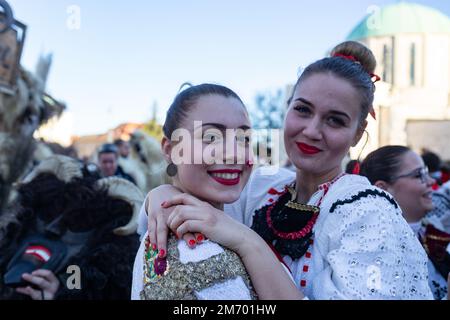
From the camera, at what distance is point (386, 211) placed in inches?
59.6

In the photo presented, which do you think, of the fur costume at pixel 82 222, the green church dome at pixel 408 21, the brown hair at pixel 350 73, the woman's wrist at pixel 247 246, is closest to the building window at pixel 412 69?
the green church dome at pixel 408 21

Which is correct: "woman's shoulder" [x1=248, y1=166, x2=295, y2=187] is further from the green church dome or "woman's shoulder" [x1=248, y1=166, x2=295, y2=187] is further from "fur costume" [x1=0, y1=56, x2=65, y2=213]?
the green church dome

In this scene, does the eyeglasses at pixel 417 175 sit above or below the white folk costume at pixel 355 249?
below

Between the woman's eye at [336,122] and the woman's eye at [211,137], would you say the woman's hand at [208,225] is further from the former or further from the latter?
the woman's eye at [336,122]

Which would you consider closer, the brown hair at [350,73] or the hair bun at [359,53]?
the brown hair at [350,73]

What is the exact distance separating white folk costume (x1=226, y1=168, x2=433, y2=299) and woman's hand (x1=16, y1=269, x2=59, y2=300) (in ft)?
4.11

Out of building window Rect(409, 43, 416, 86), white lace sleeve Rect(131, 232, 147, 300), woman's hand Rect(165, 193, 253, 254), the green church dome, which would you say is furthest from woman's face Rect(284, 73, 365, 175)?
building window Rect(409, 43, 416, 86)

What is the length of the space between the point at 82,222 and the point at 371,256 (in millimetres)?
1762

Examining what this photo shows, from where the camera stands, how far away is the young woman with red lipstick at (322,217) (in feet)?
4.66

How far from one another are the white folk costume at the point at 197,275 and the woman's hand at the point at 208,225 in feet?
0.09

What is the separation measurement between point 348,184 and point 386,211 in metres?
0.21

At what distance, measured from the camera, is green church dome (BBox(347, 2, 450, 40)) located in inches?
1041

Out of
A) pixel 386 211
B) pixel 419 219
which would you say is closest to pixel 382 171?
pixel 419 219
